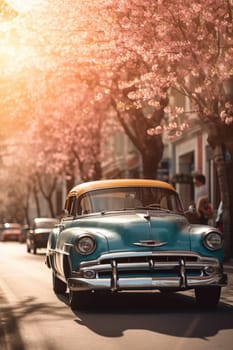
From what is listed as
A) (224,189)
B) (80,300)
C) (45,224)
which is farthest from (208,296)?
(45,224)

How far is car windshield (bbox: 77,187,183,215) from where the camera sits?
13227 millimetres

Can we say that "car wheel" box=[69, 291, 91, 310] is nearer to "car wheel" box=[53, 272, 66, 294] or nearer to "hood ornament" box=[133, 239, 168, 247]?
"hood ornament" box=[133, 239, 168, 247]

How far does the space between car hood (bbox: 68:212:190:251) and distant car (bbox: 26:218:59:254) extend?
2184 centimetres

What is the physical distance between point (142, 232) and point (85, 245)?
742 mm

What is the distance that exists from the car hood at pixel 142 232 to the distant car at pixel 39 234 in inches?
860

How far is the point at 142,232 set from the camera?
11.8 metres

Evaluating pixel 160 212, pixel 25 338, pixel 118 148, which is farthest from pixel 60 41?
pixel 118 148

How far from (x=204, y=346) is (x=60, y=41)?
17.1m

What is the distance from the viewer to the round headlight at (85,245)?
11.6 m

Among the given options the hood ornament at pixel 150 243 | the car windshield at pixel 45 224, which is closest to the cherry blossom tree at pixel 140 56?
the car windshield at pixel 45 224

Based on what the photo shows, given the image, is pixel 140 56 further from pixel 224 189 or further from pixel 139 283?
pixel 139 283

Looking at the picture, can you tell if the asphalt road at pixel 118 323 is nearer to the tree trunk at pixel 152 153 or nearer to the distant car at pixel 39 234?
the tree trunk at pixel 152 153

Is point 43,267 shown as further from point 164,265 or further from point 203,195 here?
point 164,265

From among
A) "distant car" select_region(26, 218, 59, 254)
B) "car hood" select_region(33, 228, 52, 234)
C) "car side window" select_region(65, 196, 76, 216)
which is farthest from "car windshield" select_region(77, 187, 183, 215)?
"car hood" select_region(33, 228, 52, 234)
